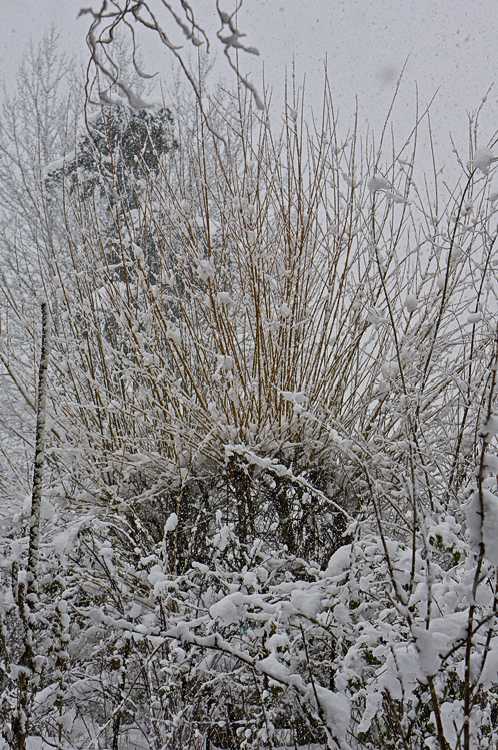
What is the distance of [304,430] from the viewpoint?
3.99 m

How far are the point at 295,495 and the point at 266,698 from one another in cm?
192

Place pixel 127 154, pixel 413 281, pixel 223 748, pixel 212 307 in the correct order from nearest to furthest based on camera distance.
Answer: pixel 223 748, pixel 212 307, pixel 413 281, pixel 127 154

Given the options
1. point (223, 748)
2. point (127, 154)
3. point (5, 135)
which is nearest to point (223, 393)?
point (223, 748)

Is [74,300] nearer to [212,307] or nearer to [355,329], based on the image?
[212,307]

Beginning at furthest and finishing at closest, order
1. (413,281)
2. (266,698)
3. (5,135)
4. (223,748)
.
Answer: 1. (5,135)
2. (413,281)
3. (223,748)
4. (266,698)

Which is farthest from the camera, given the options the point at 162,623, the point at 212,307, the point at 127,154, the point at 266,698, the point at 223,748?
the point at 127,154

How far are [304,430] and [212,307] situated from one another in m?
0.96

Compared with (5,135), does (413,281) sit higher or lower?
lower

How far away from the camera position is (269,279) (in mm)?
4016

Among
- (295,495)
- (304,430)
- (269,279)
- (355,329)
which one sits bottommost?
(295,495)

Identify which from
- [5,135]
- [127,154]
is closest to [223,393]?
[127,154]

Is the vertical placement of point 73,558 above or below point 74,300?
below

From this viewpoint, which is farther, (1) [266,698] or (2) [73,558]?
(2) [73,558]

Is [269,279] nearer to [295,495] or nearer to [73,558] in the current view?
[295,495]
